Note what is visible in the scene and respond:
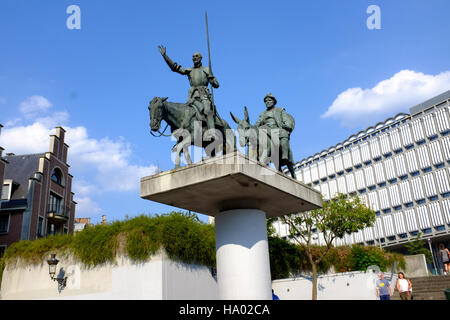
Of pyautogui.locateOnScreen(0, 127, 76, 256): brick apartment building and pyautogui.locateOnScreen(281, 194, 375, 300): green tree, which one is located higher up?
pyautogui.locateOnScreen(0, 127, 76, 256): brick apartment building

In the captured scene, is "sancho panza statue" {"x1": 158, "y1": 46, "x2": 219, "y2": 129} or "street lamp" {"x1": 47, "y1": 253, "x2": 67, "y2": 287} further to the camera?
"street lamp" {"x1": 47, "y1": 253, "x2": 67, "y2": 287}

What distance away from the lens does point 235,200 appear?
9.23m

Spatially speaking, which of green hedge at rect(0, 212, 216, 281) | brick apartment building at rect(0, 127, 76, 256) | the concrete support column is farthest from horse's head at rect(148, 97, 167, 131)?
brick apartment building at rect(0, 127, 76, 256)

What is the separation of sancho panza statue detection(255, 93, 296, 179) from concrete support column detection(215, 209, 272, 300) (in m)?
2.50

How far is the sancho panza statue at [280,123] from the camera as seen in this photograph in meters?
11.4

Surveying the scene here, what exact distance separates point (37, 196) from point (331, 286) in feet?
75.4

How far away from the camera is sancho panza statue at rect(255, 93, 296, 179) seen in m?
11.4

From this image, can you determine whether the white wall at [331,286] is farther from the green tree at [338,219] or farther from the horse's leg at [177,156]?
the horse's leg at [177,156]

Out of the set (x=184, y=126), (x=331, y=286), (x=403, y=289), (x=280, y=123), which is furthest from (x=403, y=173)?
(x=184, y=126)

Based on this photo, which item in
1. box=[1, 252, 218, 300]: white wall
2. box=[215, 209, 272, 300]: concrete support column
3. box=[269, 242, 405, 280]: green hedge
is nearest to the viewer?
box=[215, 209, 272, 300]: concrete support column

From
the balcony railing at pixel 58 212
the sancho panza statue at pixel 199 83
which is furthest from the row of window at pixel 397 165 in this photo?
the sancho panza statue at pixel 199 83

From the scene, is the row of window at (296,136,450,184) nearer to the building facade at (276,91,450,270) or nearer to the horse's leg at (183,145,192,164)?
the building facade at (276,91,450,270)
